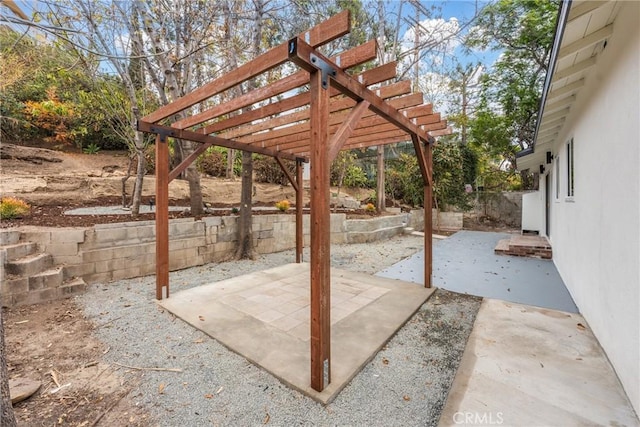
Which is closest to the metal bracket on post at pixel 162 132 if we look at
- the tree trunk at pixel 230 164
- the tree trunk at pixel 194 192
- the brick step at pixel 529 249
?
the tree trunk at pixel 194 192

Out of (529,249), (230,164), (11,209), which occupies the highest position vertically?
(230,164)

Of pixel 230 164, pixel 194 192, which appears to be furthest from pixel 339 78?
pixel 230 164

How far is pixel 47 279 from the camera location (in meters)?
3.49

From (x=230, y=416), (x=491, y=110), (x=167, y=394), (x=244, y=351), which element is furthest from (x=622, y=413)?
(x=491, y=110)

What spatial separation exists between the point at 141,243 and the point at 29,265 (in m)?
1.35

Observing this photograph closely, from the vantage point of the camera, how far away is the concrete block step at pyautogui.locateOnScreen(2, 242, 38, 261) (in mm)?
3359

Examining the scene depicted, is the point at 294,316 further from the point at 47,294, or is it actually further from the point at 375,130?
the point at 47,294

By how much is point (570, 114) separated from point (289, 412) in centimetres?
488

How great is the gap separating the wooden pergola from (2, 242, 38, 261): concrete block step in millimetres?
1644

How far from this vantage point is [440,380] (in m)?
2.12

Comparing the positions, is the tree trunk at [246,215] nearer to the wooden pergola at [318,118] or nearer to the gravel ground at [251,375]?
the wooden pergola at [318,118]

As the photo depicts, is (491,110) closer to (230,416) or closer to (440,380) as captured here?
(440,380)

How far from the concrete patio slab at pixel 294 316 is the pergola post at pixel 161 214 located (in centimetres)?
30

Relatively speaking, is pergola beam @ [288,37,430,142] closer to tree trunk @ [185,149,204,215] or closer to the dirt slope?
tree trunk @ [185,149,204,215]
